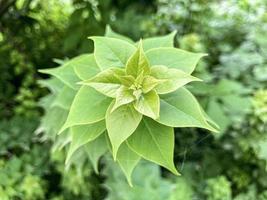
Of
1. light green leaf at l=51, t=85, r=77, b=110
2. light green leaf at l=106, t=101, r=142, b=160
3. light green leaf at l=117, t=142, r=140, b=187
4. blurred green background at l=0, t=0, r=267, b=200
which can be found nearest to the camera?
light green leaf at l=106, t=101, r=142, b=160

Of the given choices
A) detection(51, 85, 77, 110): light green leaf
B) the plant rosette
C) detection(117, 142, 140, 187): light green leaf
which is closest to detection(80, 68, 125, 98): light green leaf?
the plant rosette

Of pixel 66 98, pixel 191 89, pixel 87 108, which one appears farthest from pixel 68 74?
pixel 191 89

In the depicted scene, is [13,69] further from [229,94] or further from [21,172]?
[229,94]

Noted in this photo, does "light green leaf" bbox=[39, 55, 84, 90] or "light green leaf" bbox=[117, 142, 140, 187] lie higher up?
"light green leaf" bbox=[39, 55, 84, 90]

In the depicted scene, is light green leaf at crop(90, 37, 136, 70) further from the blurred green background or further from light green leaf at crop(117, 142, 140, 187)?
the blurred green background

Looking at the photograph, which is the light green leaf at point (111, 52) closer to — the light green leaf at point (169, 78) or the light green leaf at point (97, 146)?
the light green leaf at point (169, 78)

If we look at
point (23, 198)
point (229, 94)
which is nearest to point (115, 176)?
point (23, 198)

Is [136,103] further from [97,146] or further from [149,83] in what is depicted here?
[97,146]
